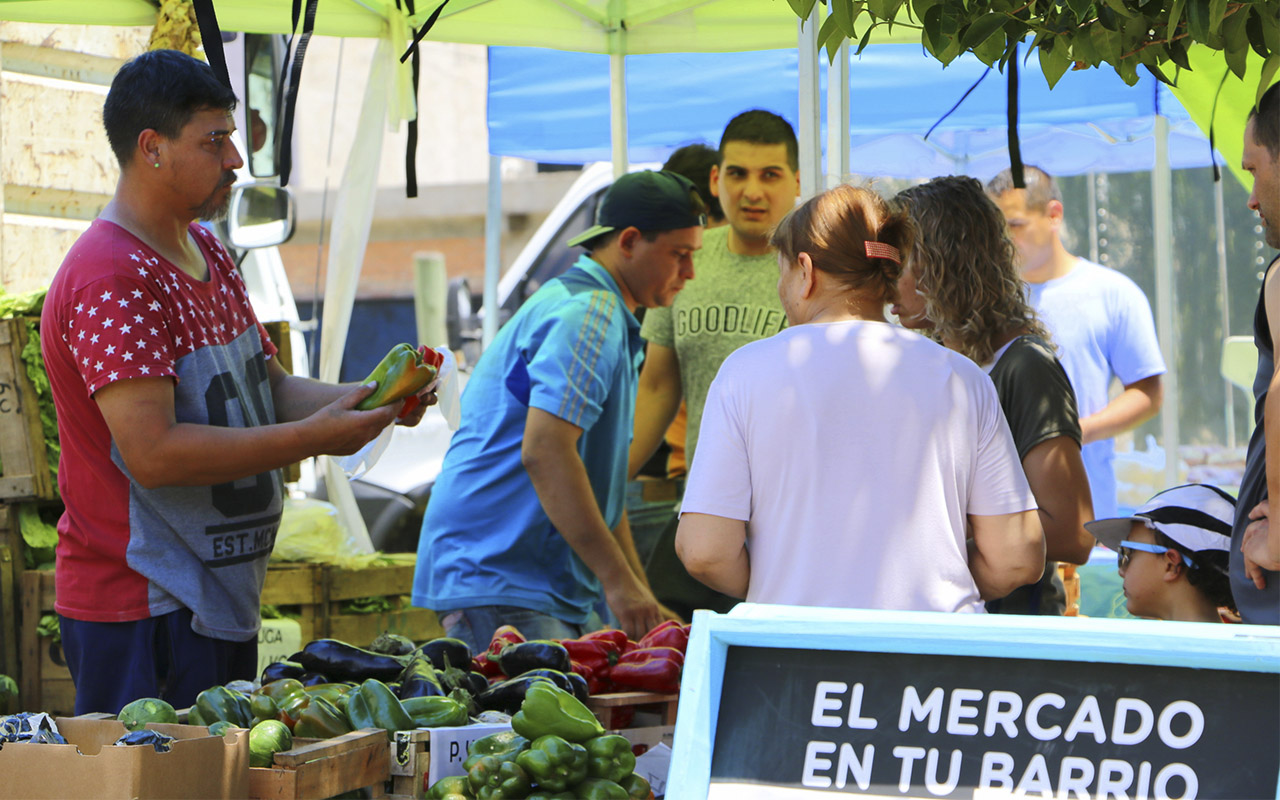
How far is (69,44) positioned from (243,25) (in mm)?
1302

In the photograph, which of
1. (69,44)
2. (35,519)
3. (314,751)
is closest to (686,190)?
(314,751)

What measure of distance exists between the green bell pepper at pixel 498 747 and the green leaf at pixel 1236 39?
155cm

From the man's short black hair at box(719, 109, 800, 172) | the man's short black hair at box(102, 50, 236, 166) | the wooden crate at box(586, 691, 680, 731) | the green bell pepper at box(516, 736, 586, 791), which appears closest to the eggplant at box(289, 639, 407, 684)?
the wooden crate at box(586, 691, 680, 731)

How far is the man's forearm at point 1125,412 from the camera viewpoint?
15.8ft

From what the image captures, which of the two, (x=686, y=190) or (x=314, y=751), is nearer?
(x=314, y=751)

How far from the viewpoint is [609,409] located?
3.53 meters

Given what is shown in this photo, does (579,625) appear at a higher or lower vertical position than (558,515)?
lower

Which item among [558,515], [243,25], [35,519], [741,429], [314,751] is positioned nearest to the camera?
[314,751]

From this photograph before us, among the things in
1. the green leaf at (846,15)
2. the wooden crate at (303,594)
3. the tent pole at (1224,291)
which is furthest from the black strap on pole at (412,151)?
the tent pole at (1224,291)

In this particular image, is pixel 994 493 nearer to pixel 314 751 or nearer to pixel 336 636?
pixel 314 751

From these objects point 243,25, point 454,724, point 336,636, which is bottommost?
point 336,636

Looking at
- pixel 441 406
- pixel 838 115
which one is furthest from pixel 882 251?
pixel 838 115

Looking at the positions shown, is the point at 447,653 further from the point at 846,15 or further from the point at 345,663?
the point at 846,15

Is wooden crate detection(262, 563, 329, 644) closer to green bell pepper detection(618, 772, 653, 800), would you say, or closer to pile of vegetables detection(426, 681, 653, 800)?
pile of vegetables detection(426, 681, 653, 800)
